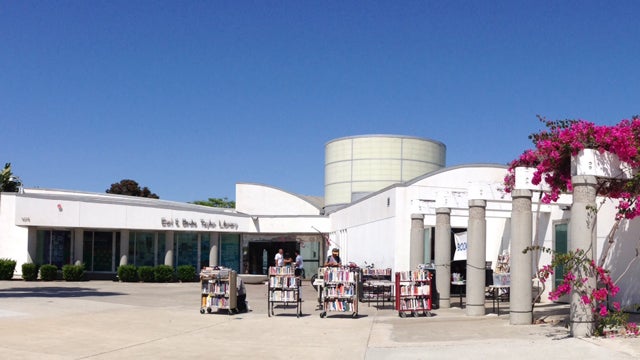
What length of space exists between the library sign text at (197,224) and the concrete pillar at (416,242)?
16.5 meters

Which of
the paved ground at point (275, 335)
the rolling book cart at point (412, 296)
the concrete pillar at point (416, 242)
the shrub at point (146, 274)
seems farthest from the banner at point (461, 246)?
the shrub at point (146, 274)

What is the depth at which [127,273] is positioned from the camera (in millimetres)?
32812

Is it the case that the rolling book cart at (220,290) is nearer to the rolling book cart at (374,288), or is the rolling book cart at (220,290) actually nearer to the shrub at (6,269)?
the rolling book cart at (374,288)

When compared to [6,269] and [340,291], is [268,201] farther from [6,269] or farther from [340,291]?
[340,291]

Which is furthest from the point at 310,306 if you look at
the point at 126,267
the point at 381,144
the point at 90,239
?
the point at 381,144

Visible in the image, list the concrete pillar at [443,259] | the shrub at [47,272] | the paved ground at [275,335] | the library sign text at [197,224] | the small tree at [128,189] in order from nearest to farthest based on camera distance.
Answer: the paved ground at [275,335] → the concrete pillar at [443,259] → the shrub at [47,272] → the library sign text at [197,224] → the small tree at [128,189]

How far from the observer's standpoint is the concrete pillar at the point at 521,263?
566 inches

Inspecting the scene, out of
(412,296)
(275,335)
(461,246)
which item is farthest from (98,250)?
(275,335)

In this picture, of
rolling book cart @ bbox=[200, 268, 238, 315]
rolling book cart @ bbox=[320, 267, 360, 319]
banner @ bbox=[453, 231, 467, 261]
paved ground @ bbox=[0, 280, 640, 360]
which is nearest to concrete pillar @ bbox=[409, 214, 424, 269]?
banner @ bbox=[453, 231, 467, 261]

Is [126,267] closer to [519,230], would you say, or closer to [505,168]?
[505,168]

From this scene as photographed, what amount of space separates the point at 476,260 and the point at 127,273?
20.7 metres

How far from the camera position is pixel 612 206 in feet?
61.6

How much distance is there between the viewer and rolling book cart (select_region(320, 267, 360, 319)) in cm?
1622

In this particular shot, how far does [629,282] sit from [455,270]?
857 cm
